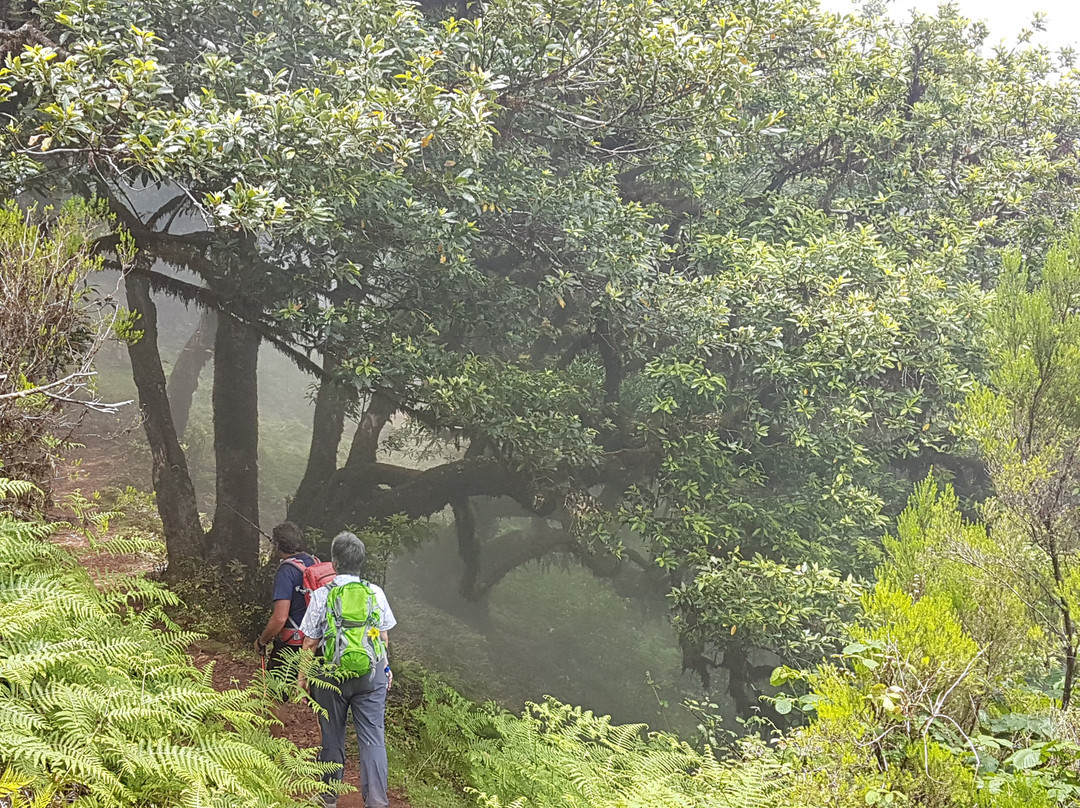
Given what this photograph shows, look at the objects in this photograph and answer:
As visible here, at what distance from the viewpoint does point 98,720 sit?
331 cm

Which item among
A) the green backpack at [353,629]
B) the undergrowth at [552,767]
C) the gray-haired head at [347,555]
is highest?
the gray-haired head at [347,555]

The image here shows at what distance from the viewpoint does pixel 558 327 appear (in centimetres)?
1098

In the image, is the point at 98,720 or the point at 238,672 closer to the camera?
the point at 98,720

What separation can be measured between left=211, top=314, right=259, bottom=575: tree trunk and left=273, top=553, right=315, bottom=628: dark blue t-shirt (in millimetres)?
4447

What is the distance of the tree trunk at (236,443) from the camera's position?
9586mm

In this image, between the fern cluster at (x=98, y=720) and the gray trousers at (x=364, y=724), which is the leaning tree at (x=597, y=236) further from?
the gray trousers at (x=364, y=724)

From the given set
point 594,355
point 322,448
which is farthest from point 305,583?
point 322,448

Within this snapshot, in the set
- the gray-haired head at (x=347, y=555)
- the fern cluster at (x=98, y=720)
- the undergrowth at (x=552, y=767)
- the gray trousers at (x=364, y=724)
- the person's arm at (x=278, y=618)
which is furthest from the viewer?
the person's arm at (x=278, y=618)

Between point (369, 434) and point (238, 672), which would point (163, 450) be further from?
point (369, 434)

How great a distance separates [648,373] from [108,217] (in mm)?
6010

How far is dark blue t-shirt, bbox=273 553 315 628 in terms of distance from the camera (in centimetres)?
539

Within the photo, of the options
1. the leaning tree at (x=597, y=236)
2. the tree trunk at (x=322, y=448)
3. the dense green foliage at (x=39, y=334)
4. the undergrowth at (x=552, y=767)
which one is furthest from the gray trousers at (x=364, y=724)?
the tree trunk at (x=322, y=448)

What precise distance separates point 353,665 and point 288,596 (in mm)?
1134

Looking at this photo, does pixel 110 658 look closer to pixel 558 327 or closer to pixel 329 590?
pixel 329 590
